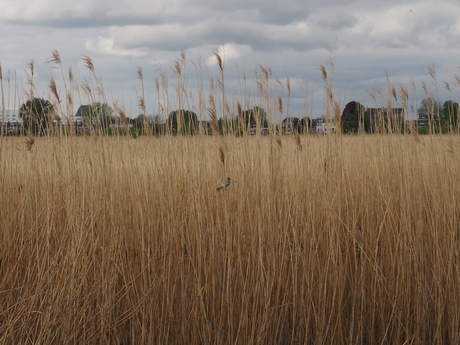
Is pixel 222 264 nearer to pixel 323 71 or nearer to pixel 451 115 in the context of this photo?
pixel 323 71

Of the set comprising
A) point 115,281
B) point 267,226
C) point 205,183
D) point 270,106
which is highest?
point 270,106

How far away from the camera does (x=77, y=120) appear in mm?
3043

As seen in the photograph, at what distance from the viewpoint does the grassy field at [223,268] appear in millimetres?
2283

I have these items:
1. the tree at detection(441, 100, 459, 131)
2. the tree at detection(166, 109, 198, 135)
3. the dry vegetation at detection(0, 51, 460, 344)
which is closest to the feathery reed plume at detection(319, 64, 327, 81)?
the dry vegetation at detection(0, 51, 460, 344)

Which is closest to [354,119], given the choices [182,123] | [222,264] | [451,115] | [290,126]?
[451,115]

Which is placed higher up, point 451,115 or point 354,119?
point 354,119

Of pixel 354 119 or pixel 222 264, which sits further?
pixel 354 119

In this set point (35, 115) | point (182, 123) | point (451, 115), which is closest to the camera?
point (182, 123)

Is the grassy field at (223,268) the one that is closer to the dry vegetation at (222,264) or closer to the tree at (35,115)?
the dry vegetation at (222,264)

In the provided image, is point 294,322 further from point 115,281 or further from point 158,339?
point 115,281

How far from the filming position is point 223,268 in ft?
7.59

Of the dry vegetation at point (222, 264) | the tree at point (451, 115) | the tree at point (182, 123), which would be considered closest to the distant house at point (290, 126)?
the dry vegetation at point (222, 264)

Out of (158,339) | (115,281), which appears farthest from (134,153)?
(158,339)

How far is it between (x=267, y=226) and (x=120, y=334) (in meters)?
0.81
